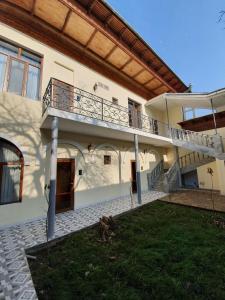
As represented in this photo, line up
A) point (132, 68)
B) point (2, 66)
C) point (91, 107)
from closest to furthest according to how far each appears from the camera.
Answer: point (2, 66), point (91, 107), point (132, 68)

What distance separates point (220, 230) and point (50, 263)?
15.3 feet

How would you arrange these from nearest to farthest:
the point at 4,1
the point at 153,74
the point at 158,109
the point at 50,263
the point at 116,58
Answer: the point at 50,263
the point at 4,1
the point at 116,58
the point at 153,74
the point at 158,109

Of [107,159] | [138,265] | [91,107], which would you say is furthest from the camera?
[107,159]

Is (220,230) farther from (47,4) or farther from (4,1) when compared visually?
(4,1)

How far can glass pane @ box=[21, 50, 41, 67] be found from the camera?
658 cm

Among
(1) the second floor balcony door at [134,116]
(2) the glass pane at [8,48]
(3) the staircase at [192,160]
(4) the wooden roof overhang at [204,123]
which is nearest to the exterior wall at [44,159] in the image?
(2) the glass pane at [8,48]

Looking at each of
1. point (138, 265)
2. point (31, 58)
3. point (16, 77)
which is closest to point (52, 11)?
point (31, 58)

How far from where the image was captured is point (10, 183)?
5582 mm

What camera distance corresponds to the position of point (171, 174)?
36.9 feet

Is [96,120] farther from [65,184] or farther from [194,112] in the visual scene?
[194,112]

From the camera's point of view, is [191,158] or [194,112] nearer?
[191,158]

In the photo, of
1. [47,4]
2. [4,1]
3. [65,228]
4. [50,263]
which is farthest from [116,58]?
[50,263]

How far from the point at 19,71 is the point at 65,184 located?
197 inches

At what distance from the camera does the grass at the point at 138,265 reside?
2.59 metres
